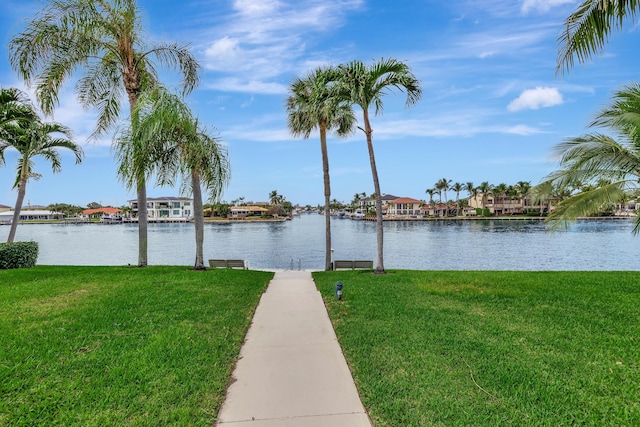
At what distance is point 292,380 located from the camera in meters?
4.20

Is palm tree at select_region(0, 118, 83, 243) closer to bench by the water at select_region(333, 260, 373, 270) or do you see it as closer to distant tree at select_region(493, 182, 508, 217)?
bench by the water at select_region(333, 260, 373, 270)

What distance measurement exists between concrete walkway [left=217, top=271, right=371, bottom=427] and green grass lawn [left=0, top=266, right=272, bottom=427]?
0.25m

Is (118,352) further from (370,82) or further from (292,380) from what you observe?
(370,82)

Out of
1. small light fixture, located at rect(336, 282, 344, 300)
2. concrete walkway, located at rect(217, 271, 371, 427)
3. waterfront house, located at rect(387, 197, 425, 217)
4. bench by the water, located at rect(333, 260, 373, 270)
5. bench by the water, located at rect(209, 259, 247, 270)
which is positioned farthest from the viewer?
waterfront house, located at rect(387, 197, 425, 217)

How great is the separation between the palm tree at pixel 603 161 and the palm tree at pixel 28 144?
65.7 ft

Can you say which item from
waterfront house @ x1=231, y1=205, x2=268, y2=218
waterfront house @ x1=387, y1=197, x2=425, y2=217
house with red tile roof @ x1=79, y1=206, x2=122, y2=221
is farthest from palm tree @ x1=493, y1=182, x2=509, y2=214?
house with red tile roof @ x1=79, y1=206, x2=122, y2=221

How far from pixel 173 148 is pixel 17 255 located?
8.06 metres

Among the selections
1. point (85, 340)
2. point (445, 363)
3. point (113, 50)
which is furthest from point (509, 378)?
Answer: point (113, 50)

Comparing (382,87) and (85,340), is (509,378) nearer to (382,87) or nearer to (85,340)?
(85,340)

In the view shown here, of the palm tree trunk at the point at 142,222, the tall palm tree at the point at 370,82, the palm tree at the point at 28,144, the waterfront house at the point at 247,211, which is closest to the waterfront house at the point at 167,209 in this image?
the waterfront house at the point at 247,211

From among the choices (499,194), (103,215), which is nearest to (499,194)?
(499,194)

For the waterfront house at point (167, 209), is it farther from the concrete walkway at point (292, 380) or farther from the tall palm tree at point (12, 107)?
the concrete walkway at point (292, 380)

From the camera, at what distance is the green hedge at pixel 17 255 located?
12906 millimetres

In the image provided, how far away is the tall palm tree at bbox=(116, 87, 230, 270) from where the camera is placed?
10.2m
